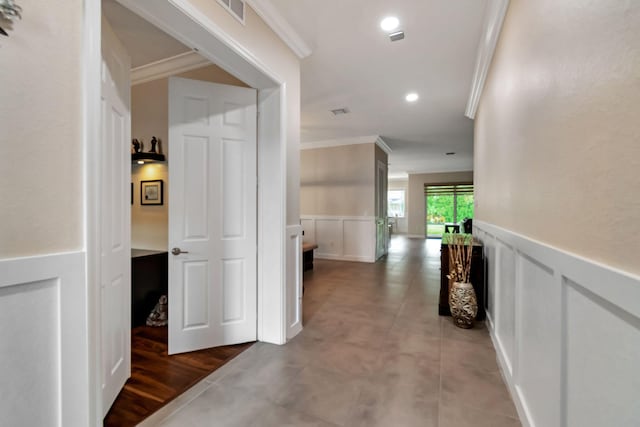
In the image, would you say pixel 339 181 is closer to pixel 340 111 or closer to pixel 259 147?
pixel 340 111

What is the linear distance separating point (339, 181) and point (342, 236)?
4.33ft

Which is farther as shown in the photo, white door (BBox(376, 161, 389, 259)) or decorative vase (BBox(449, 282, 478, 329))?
white door (BBox(376, 161, 389, 259))

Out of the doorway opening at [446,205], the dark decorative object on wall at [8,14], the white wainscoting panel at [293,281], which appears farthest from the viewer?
the doorway opening at [446,205]

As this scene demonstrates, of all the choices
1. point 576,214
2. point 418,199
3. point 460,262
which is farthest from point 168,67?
point 418,199

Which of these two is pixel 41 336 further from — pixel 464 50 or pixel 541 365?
pixel 464 50

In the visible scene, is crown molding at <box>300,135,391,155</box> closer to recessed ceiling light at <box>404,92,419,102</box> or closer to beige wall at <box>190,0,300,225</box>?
recessed ceiling light at <box>404,92,419,102</box>

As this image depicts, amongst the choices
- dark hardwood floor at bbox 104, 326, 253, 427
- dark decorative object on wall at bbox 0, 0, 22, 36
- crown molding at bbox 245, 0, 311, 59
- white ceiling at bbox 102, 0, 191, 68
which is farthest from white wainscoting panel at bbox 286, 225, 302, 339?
white ceiling at bbox 102, 0, 191, 68

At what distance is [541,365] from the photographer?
1258 mm

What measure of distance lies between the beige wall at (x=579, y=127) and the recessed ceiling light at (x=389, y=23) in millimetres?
879

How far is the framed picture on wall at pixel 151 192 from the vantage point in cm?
296

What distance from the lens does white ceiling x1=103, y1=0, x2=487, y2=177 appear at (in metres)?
2.19

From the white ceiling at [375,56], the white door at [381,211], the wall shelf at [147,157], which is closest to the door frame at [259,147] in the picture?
the white ceiling at [375,56]

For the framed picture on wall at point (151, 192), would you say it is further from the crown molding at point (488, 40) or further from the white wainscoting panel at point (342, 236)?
the white wainscoting panel at point (342, 236)

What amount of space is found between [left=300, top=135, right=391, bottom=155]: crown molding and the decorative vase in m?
4.15
